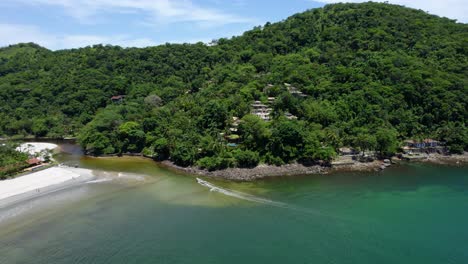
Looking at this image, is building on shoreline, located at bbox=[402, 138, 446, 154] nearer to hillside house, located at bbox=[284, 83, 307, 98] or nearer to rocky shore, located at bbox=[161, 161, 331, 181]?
rocky shore, located at bbox=[161, 161, 331, 181]

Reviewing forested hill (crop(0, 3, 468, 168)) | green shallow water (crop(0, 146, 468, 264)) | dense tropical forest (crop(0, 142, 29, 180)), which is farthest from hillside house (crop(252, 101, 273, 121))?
dense tropical forest (crop(0, 142, 29, 180))

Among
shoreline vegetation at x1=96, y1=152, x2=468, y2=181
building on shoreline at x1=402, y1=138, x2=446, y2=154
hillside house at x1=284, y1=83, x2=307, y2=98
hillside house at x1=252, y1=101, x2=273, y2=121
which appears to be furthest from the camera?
hillside house at x1=284, y1=83, x2=307, y2=98

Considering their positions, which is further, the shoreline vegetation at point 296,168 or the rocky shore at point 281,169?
the shoreline vegetation at point 296,168

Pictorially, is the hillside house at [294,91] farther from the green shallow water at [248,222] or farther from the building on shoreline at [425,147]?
the green shallow water at [248,222]

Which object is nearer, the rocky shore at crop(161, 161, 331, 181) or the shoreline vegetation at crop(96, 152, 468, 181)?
the rocky shore at crop(161, 161, 331, 181)

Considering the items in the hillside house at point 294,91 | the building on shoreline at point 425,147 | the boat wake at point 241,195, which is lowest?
the boat wake at point 241,195

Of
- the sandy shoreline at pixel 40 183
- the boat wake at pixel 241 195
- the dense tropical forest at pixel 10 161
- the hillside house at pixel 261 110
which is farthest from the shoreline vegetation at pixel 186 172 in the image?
the hillside house at pixel 261 110
